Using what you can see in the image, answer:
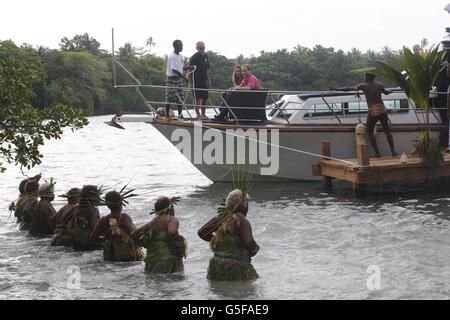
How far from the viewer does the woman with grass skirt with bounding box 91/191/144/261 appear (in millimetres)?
11164

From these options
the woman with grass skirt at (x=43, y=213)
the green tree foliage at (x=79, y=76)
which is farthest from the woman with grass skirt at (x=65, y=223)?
the green tree foliage at (x=79, y=76)

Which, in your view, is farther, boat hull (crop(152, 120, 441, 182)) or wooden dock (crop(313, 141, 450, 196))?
boat hull (crop(152, 120, 441, 182))

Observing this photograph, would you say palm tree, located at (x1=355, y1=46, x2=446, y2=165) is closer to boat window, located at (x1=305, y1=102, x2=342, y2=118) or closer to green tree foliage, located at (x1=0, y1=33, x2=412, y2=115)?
boat window, located at (x1=305, y1=102, x2=342, y2=118)

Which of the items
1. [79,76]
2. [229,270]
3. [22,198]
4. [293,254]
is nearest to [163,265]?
[229,270]

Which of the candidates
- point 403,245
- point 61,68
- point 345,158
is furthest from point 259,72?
point 403,245

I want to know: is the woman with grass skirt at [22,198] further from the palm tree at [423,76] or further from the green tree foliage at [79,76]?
the green tree foliage at [79,76]

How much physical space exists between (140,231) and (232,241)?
1.59 metres

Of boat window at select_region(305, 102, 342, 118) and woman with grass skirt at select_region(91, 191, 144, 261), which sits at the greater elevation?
boat window at select_region(305, 102, 342, 118)

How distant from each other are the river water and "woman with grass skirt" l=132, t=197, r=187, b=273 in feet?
0.58

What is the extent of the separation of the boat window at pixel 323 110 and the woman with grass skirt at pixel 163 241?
930 cm

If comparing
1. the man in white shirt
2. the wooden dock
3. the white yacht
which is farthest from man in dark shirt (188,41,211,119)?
the wooden dock

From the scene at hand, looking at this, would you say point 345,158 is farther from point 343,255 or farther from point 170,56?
point 343,255
